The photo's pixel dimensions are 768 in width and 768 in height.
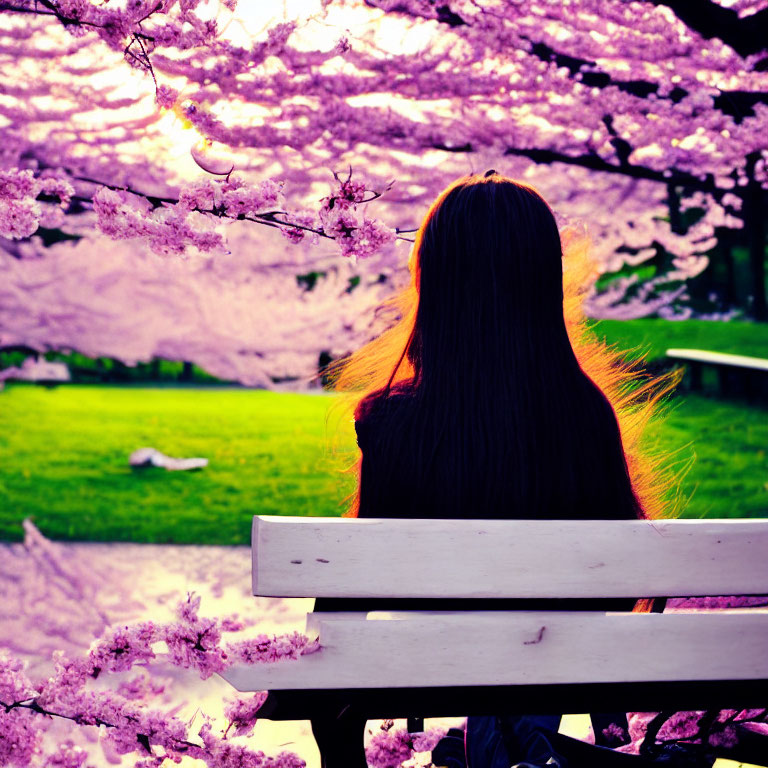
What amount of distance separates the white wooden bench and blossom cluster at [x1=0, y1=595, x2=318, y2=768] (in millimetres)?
440

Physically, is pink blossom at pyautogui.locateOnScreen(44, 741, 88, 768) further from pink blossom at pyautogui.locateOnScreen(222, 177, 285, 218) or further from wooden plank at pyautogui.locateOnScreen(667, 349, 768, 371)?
wooden plank at pyautogui.locateOnScreen(667, 349, 768, 371)

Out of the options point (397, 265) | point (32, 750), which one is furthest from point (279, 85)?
point (32, 750)

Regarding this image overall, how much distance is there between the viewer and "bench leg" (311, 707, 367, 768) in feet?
5.61

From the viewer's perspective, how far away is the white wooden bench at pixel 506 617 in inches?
62.6

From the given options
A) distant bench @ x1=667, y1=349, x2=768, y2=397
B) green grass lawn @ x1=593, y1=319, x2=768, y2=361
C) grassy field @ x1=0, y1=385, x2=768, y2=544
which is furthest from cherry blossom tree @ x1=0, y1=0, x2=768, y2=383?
green grass lawn @ x1=593, y1=319, x2=768, y2=361

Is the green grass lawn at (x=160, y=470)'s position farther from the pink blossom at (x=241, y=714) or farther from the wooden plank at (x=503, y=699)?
the wooden plank at (x=503, y=699)

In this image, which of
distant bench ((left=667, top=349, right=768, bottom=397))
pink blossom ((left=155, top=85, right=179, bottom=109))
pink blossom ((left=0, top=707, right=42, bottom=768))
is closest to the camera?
pink blossom ((left=0, top=707, right=42, bottom=768))

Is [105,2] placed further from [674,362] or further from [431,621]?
[674,362]

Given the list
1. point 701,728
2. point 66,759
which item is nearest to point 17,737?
point 66,759

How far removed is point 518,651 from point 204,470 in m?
7.73

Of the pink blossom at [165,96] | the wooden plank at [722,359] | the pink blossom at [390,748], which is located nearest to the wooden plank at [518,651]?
the pink blossom at [390,748]

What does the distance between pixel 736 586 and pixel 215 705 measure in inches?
88.6

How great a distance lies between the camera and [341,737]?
173cm

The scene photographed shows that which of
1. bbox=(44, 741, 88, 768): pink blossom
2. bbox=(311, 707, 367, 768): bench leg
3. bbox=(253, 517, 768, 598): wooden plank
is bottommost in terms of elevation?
bbox=(44, 741, 88, 768): pink blossom
